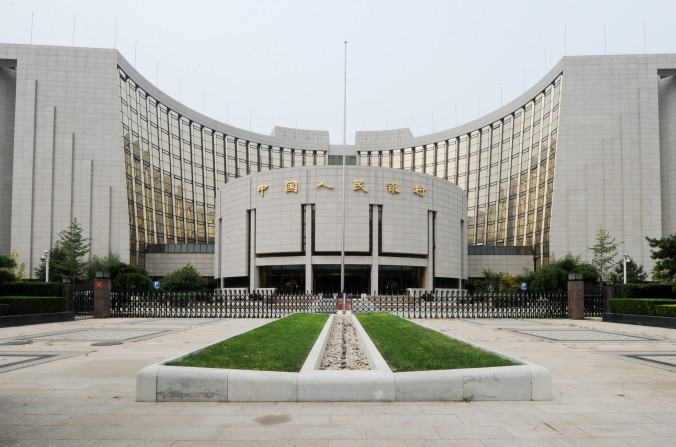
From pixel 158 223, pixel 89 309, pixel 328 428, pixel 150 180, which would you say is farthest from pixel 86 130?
pixel 328 428

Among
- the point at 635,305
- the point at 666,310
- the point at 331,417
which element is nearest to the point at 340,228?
the point at 635,305

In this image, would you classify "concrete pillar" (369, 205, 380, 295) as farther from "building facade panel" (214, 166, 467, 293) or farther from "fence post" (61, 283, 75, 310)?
"fence post" (61, 283, 75, 310)

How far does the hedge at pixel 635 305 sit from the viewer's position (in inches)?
1072

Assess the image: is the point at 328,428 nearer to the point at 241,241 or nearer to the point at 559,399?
the point at 559,399

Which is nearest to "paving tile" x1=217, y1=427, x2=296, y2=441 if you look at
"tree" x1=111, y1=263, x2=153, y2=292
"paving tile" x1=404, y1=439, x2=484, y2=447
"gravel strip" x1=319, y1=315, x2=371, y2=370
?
"paving tile" x1=404, y1=439, x2=484, y2=447

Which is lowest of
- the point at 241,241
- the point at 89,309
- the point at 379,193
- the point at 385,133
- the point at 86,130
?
the point at 89,309

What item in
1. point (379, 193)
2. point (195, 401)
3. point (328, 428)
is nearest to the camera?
point (328, 428)

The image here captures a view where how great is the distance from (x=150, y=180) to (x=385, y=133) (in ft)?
148

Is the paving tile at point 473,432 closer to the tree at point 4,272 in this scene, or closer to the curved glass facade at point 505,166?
the tree at point 4,272

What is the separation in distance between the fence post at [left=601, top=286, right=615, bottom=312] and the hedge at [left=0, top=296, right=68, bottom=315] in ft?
107

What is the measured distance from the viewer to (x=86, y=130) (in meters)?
67.4

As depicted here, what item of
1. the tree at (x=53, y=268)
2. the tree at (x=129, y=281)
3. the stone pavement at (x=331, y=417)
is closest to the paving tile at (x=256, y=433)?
the stone pavement at (x=331, y=417)

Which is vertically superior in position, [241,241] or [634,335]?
[241,241]

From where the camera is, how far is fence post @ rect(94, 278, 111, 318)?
106ft
